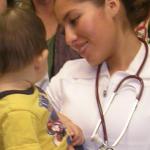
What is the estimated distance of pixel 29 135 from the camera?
45.1 inches

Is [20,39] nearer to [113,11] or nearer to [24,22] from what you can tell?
[24,22]

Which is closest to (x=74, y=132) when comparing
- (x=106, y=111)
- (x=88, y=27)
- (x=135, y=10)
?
(x=106, y=111)

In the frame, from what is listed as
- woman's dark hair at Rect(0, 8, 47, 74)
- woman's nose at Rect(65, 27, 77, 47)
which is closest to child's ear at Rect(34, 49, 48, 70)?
woman's dark hair at Rect(0, 8, 47, 74)

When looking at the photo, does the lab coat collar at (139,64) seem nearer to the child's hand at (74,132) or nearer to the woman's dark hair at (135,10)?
the woman's dark hair at (135,10)

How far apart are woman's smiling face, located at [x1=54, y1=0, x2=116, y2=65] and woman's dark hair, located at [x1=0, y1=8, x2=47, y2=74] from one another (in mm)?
296

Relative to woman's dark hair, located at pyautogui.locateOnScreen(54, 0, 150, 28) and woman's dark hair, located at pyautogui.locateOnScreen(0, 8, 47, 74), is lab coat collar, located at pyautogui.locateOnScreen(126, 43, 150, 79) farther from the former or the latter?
woman's dark hair, located at pyautogui.locateOnScreen(0, 8, 47, 74)

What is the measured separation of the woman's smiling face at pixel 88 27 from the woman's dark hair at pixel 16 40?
0.30 meters

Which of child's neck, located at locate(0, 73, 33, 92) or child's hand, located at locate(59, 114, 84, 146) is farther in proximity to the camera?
child's hand, located at locate(59, 114, 84, 146)

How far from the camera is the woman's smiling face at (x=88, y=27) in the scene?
149 centimetres

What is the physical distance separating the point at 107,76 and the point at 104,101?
4.1 inches

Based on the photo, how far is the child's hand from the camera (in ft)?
4.72

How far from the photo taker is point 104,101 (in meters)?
1.50

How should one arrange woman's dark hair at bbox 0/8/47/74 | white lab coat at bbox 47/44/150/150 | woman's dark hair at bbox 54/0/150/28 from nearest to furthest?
woman's dark hair at bbox 0/8/47/74 → white lab coat at bbox 47/44/150/150 → woman's dark hair at bbox 54/0/150/28

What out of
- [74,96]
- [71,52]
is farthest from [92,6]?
[71,52]
